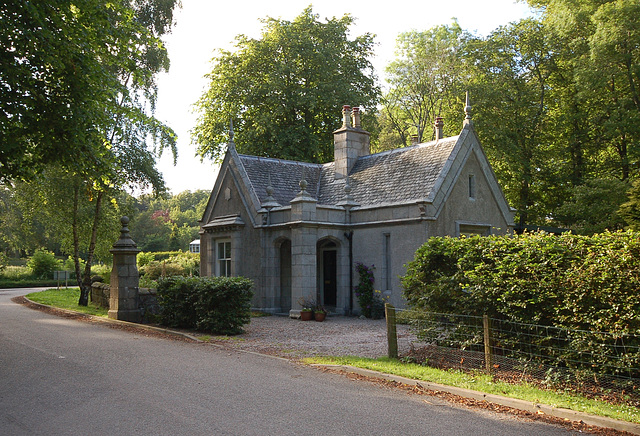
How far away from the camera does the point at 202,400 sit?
7895 mm

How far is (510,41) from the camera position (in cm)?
3334

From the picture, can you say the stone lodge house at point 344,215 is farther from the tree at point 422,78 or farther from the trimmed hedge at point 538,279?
the tree at point 422,78

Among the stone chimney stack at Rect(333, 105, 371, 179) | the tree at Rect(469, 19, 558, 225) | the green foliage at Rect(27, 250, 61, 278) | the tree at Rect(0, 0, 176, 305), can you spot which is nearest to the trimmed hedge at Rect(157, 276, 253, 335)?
the tree at Rect(0, 0, 176, 305)

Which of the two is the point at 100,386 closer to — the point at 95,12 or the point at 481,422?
the point at 481,422

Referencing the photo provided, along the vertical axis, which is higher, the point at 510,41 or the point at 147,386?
the point at 510,41

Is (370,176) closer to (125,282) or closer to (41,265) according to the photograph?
(125,282)

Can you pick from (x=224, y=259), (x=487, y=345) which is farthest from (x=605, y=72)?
(x=487, y=345)

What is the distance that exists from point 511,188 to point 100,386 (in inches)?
1165

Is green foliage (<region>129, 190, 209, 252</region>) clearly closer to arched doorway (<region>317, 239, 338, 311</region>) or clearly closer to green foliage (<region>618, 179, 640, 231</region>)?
arched doorway (<region>317, 239, 338, 311</region>)

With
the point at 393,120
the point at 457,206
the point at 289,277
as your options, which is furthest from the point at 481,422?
the point at 393,120

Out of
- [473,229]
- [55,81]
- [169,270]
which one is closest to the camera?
[55,81]

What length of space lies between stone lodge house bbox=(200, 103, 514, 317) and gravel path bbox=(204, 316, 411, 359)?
1.90 metres

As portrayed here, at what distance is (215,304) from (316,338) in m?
2.87

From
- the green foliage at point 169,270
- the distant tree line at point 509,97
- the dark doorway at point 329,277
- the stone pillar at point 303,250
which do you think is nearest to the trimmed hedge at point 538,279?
the stone pillar at point 303,250
